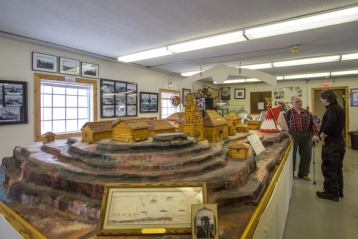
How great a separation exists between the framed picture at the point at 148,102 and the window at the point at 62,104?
4.34 ft

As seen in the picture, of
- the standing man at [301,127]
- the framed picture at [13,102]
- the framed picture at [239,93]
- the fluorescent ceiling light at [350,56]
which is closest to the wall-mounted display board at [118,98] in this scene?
the framed picture at [13,102]

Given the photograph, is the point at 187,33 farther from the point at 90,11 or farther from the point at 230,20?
the point at 90,11

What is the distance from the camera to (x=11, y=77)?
3.15 meters

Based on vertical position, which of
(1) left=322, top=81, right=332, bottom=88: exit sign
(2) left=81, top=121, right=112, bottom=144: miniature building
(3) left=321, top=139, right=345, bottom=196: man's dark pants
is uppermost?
(1) left=322, top=81, right=332, bottom=88: exit sign

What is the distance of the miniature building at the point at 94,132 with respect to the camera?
1.89m

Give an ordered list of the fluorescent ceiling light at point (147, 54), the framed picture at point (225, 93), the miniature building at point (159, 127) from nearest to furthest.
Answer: the miniature building at point (159, 127) < the fluorescent ceiling light at point (147, 54) < the framed picture at point (225, 93)

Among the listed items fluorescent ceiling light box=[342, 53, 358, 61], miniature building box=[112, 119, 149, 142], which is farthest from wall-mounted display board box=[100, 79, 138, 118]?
fluorescent ceiling light box=[342, 53, 358, 61]

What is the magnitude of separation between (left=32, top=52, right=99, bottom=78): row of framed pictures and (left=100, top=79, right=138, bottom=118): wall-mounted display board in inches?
12.6

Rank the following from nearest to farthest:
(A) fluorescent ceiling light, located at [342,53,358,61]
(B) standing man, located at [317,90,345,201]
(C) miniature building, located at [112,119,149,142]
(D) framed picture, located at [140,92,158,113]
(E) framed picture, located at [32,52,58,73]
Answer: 1. (C) miniature building, located at [112,119,149,142]
2. (B) standing man, located at [317,90,345,201]
3. (E) framed picture, located at [32,52,58,73]
4. (A) fluorescent ceiling light, located at [342,53,358,61]
5. (D) framed picture, located at [140,92,158,113]

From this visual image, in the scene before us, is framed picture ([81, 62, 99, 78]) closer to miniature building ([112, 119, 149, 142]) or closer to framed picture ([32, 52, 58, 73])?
framed picture ([32, 52, 58, 73])

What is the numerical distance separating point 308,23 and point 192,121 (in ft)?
6.29

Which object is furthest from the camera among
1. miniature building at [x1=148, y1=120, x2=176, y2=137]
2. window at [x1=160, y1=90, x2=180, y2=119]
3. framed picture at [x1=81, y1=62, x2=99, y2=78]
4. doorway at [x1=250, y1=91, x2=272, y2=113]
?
doorway at [x1=250, y1=91, x2=272, y2=113]

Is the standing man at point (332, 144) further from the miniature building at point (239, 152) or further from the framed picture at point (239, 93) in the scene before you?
the framed picture at point (239, 93)

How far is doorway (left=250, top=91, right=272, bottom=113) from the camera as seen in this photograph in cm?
858
